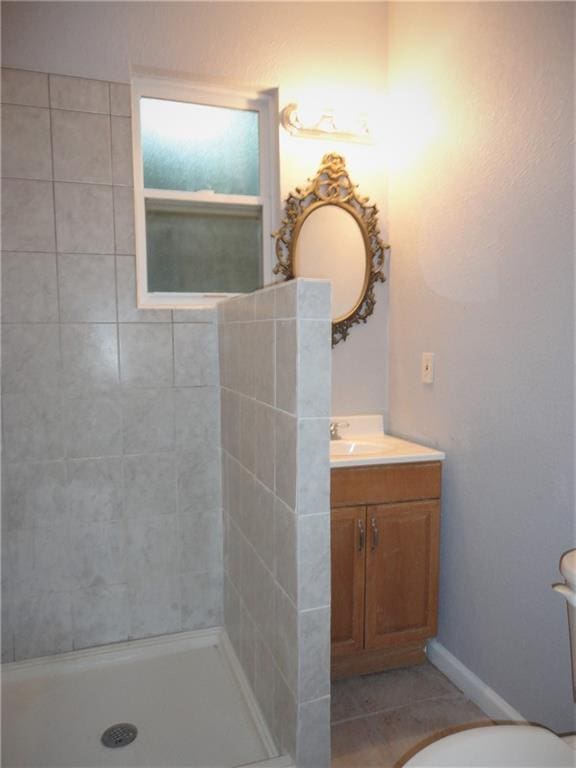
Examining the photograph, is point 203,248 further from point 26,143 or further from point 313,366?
point 313,366

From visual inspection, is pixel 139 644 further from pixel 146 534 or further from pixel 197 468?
pixel 197 468

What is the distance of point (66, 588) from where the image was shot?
2043 mm

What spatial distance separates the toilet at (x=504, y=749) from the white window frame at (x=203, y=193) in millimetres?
1669

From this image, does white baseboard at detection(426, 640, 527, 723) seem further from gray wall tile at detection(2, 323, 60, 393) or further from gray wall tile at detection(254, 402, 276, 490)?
gray wall tile at detection(2, 323, 60, 393)

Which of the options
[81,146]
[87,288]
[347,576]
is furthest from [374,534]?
[81,146]

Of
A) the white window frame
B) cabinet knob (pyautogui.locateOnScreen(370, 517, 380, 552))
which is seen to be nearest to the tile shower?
the white window frame

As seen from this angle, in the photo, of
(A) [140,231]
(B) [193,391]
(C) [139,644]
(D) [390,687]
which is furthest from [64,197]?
(D) [390,687]

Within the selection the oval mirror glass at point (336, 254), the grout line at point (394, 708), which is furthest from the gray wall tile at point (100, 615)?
the oval mirror glass at point (336, 254)

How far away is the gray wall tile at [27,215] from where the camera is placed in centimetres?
189

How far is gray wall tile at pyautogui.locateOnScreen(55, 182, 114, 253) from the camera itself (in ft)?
6.39

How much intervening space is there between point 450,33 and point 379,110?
0.48 meters

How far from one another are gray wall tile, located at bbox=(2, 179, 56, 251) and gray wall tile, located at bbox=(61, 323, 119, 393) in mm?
325

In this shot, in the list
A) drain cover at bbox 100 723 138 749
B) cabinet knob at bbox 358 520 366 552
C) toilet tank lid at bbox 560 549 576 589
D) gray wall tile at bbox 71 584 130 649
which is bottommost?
drain cover at bbox 100 723 138 749

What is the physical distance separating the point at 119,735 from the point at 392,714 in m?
0.90
